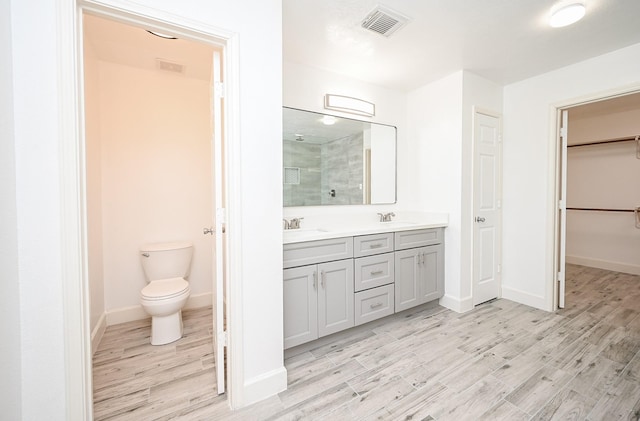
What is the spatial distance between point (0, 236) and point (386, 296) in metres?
2.32

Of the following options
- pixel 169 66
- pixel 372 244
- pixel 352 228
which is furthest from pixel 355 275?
pixel 169 66

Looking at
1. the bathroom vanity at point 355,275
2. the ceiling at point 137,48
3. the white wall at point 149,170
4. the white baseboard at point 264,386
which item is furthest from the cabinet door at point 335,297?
the ceiling at point 137,48

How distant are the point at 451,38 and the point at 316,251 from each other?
1.95 metres

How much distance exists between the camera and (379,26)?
187 centimetres

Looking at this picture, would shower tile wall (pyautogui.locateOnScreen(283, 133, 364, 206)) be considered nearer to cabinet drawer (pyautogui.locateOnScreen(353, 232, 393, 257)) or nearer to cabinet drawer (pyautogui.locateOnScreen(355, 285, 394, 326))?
cabinet drawer (pyautogui.locateOnScreen(353, 232, 393, 257))

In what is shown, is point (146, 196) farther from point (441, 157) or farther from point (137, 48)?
point (441, 157)

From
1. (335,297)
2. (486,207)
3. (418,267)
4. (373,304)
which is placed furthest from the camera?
(486,207)

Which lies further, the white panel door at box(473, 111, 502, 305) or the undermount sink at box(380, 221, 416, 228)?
the white panel door at box(473, 111, 502, 305)

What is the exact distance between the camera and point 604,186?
159 inches

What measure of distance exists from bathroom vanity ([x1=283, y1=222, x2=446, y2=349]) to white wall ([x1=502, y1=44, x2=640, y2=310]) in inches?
36.3

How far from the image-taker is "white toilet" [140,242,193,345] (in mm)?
2023

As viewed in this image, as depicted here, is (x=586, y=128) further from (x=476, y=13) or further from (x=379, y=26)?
(x=379, y=26)

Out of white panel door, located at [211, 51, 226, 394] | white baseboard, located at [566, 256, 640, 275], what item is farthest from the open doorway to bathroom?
white baseboard, located at [566, 256, 640, 275]

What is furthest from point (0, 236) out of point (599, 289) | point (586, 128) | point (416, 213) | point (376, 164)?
point (586, 128)
